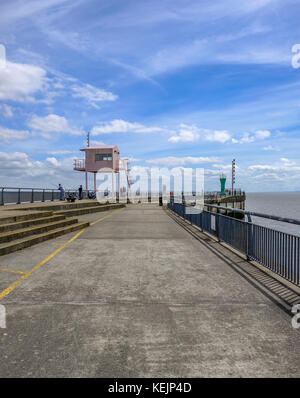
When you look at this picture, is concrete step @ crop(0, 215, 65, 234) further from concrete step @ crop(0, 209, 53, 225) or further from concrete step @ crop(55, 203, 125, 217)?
concrete step @ crop(55, 203, 125, 217)

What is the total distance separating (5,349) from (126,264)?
4112mm

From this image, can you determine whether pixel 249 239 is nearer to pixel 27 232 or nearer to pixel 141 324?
pixel 141 324

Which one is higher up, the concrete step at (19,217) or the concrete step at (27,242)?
the concrete step at (19,217)

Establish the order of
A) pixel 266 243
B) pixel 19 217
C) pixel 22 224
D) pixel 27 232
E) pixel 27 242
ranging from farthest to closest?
1. pixel 19 217
2. pixel 22 224
3. pixel 27 232
4. pixel 27 242
5. pixel 266 243

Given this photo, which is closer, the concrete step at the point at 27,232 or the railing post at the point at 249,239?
the railing post at the point at 249,239

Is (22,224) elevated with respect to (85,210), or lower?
elevated

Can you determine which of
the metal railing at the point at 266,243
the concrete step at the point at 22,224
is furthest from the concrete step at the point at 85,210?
the metal railing at the point at 266,243

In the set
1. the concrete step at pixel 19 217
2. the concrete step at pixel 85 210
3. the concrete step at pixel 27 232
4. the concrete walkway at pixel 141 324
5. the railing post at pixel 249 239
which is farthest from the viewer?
the concrete step at pixel 85 210

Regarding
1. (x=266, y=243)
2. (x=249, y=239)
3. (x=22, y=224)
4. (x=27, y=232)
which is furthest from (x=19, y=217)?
(x=266, y=243)

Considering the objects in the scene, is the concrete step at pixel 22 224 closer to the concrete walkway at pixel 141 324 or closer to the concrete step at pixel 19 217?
the concrete step at pixel 19 217

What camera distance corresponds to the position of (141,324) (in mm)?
4156

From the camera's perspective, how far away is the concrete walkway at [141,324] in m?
3.17

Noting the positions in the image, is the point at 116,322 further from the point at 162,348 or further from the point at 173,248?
the point at 173,248

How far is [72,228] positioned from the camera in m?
13.5
